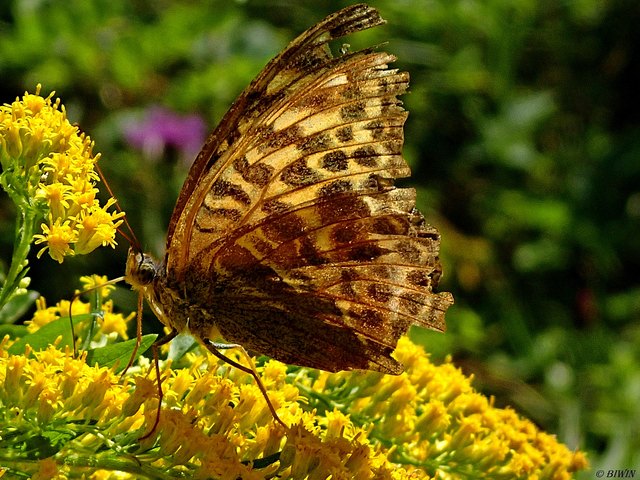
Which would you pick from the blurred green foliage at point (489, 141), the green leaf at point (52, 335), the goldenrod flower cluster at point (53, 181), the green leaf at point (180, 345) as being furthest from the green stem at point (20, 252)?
the blurred green foliage at point (489, 141)

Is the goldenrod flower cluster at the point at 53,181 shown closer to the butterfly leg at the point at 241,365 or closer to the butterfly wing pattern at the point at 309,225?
the butterfly wing pattern at the point at 309,225

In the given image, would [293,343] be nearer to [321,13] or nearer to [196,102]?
[196,102]

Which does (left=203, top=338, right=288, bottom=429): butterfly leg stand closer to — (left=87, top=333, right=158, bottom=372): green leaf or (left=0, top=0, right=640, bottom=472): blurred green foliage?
(left=87, top=333, right=158, bottom=372): green leaf

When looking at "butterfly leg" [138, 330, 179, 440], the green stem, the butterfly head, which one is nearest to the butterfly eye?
the butterfly head

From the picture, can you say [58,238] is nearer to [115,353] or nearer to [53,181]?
[53,181]

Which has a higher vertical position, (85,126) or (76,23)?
(76,23)

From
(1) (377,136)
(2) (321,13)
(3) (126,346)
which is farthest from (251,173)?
(2) (321,13)
